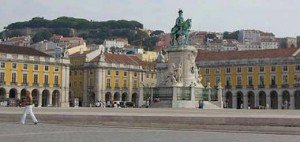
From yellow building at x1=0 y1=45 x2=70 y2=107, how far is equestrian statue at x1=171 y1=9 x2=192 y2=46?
37.1 meters

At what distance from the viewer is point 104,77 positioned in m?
97.9

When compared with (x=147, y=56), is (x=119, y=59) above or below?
below

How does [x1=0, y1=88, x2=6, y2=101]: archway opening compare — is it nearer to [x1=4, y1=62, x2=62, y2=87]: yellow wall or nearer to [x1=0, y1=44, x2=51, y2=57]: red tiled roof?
[x1=4, y1=62, x2=62, y2=87]: yellow wall

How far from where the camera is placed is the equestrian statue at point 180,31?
50594mm

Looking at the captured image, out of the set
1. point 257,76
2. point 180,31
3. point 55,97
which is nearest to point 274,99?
point 257,76

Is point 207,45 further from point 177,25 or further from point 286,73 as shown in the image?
point 177,25

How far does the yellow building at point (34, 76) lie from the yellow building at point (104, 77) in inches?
224

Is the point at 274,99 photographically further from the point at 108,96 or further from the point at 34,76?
the point at 34,76

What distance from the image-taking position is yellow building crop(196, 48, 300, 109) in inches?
3580

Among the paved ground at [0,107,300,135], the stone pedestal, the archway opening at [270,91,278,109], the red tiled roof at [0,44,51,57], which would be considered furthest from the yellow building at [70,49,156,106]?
the paved ground at [0,107,300,135]

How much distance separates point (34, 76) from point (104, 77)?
1322 cm

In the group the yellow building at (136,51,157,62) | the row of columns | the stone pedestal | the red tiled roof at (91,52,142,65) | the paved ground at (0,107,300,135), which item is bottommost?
the row of columns

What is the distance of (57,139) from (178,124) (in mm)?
6829

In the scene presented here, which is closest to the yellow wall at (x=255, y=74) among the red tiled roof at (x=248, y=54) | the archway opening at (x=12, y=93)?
the red tiled roof at (x=248, y=54)
